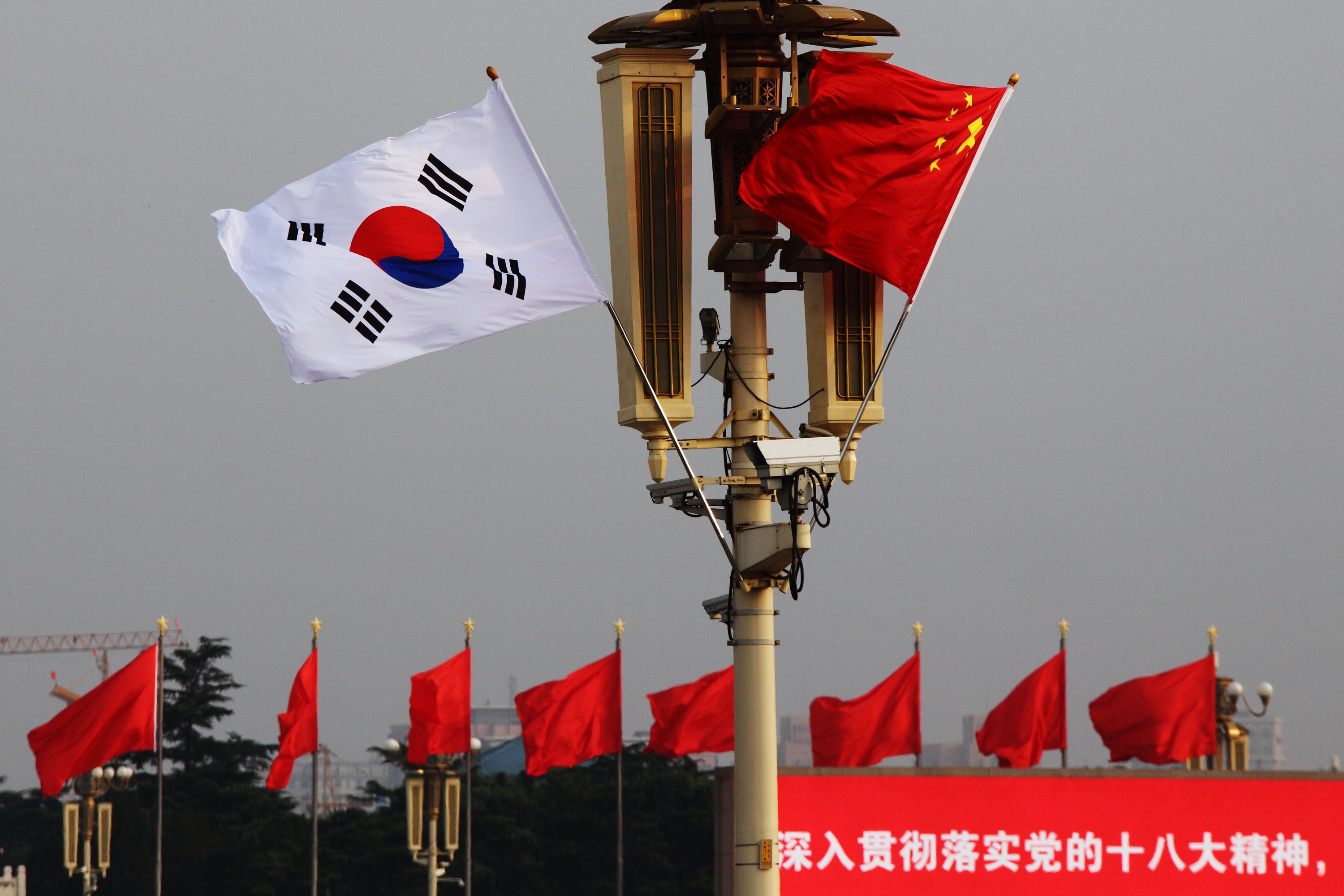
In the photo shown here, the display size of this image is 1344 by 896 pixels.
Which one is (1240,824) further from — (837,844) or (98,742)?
(98,742)

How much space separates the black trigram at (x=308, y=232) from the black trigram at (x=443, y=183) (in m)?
0.58

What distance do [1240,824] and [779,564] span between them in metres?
18.6

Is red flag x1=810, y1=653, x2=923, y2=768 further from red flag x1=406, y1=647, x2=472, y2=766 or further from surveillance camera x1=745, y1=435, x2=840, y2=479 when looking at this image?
surveillance camera x1=745, y1=435, x2=840, y2=479

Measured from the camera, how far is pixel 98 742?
72.6 feet

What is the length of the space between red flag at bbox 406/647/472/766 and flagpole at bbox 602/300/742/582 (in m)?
17.4

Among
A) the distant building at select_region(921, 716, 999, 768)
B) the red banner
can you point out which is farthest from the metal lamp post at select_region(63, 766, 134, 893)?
the distant building at select_region(921, 716, 999, 768)

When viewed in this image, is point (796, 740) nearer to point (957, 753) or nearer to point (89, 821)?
point (957, 753)

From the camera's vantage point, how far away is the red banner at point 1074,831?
83.5 ft

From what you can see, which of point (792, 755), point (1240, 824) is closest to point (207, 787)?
point (1240, 824)

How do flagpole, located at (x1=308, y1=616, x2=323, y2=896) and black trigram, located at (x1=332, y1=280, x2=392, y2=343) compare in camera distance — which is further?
flagpole, located at (x1=308, y1=616, x2=323, y2=896)

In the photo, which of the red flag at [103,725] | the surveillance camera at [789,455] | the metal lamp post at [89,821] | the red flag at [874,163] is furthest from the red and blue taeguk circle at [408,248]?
the metal lamp post at [89,821]

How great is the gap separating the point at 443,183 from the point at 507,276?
0.60 metres

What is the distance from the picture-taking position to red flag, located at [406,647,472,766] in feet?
86.5

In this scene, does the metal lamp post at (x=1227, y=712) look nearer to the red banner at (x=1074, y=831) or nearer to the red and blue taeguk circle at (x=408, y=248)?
the red banner at (x=1074, y=831)
